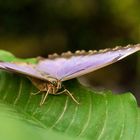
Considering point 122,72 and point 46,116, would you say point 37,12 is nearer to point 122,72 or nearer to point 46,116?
point 122,72

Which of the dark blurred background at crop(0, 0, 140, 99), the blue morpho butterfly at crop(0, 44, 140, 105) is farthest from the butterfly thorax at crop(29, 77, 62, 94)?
the dark blurred background at crop(0, 0, 140, 99)

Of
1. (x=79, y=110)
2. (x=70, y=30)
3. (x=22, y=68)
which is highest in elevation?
(x=70, y=30)

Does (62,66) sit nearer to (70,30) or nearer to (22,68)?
(22,68)

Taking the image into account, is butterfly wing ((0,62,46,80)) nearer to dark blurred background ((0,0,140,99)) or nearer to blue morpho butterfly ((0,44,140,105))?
blue morpho butterfly ((0,44,140,105))

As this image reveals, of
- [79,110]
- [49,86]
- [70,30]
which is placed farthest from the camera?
[70,30]

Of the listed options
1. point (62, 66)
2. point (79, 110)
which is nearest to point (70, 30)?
point (62, 66)

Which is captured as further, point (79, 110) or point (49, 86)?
point (49, 86)

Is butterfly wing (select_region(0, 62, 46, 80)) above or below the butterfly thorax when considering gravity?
above
